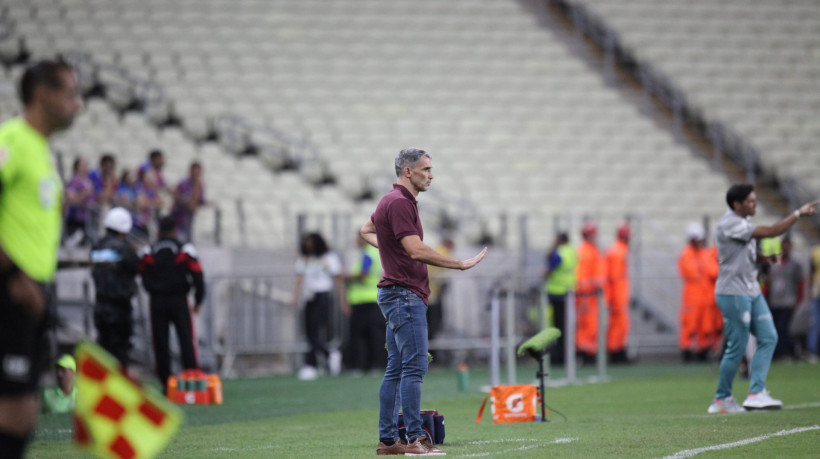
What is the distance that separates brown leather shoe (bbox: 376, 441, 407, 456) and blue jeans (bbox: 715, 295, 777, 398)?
12.4ft

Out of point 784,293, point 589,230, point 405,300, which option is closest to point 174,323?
point 405,300

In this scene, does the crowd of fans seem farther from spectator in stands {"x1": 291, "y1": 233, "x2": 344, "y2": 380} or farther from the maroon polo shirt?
the maroon polo shirt

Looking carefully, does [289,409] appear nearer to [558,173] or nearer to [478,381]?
[478,381]

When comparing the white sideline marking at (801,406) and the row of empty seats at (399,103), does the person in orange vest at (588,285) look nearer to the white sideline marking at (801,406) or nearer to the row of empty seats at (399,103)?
the row of empty seats at (399,103)

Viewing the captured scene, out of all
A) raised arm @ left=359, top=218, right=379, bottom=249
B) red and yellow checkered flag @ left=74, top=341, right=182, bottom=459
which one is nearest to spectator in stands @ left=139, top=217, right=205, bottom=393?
raised arm @ left=359, top=218, right=379, bottom=249

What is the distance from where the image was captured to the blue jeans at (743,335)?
10750 mm

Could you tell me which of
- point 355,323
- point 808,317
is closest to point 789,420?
point 355,323

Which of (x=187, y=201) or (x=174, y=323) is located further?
(x=187, y=201)

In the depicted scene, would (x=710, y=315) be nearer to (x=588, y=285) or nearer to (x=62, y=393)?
(x=588, y=285)

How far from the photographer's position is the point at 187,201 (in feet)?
59.9

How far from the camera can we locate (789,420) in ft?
33.0

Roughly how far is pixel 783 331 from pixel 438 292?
548 centimetres

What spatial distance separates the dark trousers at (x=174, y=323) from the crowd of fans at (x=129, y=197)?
345 centimetres

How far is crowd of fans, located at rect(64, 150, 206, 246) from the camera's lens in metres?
17.2
